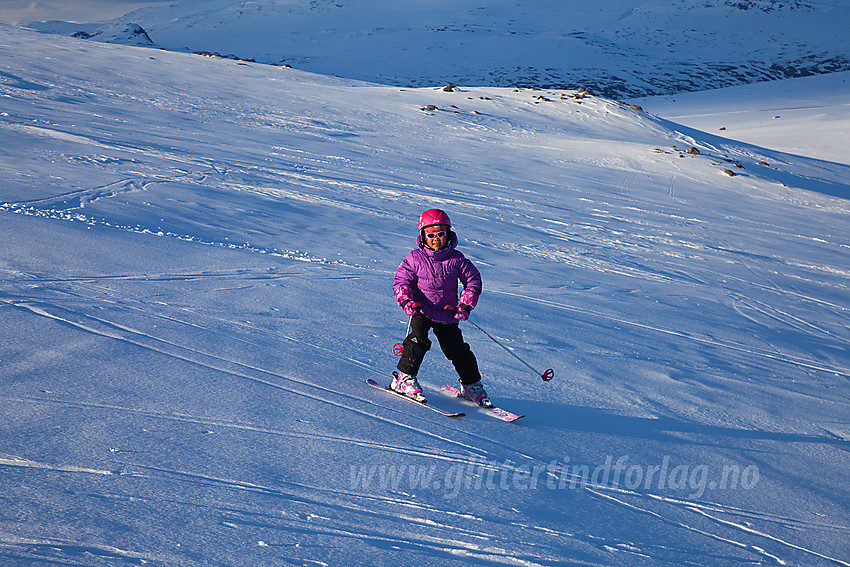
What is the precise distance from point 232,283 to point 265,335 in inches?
49.3

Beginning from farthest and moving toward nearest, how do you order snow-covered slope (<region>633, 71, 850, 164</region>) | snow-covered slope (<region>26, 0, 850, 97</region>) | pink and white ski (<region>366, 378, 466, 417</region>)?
snow-covered slope (<region>26, 0, 850, 97</region>) < snow-covered slope (<region>633, 71, 850, 164</region>) < pink and white ski (<region>366, 378, 466, 417</region>)

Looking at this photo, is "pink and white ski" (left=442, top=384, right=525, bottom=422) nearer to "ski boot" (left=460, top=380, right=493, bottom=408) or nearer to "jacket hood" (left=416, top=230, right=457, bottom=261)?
"ski boot" (left=460, top=380, right=493, bottom=408)

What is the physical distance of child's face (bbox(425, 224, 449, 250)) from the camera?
13.2ft

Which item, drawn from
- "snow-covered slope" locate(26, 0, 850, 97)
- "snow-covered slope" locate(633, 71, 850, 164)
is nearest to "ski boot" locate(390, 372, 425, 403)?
"snow-covered slope" locate(633, 71, 850, 164)

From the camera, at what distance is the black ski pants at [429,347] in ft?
13.8

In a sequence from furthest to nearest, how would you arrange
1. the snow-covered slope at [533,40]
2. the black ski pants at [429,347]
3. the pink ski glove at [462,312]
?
the snow-covered slope at [533,40], the black ski pants at [429,347], the pink ski glove at [462,312]

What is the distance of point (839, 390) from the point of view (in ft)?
18.1

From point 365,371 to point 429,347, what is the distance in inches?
25.6

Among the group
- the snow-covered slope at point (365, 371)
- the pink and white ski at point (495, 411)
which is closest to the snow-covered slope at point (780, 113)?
the snow-covered slope at point (365, 371)

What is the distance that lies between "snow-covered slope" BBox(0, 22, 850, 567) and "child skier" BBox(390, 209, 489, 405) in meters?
0.28

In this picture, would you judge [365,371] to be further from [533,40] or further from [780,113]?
[533,40]

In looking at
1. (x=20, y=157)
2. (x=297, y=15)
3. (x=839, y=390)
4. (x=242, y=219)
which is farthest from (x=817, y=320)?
(x=297, y=15)

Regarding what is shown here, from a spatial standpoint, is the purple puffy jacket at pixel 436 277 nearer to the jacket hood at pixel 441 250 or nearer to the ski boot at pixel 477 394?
the jacket hood at pixel 441 250

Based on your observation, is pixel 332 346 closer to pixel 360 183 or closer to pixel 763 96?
pixel 360 183
